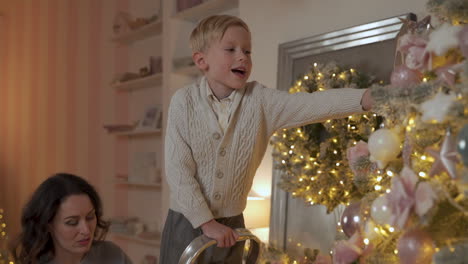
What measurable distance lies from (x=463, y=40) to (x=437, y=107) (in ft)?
0.35

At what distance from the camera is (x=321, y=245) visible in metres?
2.37

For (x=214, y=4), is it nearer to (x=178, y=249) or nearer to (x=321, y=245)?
(x=321, y=245)

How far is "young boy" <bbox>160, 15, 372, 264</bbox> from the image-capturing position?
4.11ft

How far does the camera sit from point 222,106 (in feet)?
4.26

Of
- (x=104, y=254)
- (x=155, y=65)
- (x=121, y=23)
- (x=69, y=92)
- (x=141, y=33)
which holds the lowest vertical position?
(x=104, y=254)

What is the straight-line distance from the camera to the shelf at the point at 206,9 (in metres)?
3.14

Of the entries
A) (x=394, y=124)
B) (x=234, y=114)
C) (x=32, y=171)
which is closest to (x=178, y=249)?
(x=234, y=114)

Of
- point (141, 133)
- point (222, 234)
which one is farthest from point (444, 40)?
point (141, 133)

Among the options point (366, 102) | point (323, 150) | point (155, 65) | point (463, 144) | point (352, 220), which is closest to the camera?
point (463, 144)

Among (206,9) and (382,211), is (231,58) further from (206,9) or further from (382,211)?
(206,9)

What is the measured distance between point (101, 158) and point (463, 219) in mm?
4064

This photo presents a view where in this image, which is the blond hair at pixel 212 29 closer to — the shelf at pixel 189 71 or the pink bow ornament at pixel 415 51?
the pink bow ornament at pixel 415 51

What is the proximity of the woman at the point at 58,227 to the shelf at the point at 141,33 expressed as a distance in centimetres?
221

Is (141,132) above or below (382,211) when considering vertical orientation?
above
